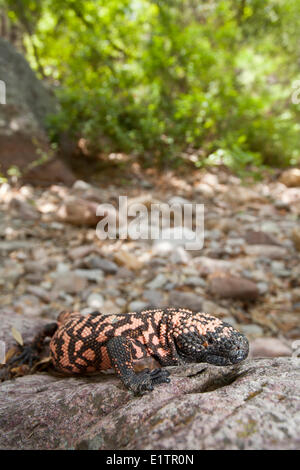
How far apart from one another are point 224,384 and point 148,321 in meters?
0.54

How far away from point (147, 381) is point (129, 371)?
0.58ft

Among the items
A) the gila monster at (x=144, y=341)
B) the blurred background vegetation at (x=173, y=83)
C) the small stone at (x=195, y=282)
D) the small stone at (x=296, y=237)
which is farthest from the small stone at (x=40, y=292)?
the small stone at (x=296, y=237)

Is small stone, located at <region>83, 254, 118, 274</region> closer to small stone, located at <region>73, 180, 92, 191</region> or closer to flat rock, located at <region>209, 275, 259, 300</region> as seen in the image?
flat rock, located at <region>209, 275, 259, 300</region>

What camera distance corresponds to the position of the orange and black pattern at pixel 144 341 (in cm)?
144

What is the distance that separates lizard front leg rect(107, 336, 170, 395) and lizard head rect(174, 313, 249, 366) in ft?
0.76

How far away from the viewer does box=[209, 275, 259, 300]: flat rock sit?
109 inches

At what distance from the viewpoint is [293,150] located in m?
5.46

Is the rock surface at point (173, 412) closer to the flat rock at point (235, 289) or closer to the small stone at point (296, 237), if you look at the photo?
the flat rock at point (235, 289)

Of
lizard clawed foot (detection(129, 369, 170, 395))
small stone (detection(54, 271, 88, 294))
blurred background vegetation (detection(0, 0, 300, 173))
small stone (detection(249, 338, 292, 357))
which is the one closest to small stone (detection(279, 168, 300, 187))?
blurred background vegetation (detection(0, 0, 300, 173))

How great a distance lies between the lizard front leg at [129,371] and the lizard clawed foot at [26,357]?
25.6 inches

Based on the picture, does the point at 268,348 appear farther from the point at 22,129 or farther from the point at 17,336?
the point at 22,129

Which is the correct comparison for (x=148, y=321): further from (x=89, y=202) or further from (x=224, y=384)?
(x=89, y=202)

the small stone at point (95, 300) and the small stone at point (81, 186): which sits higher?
the small stone at point (81, 186)
